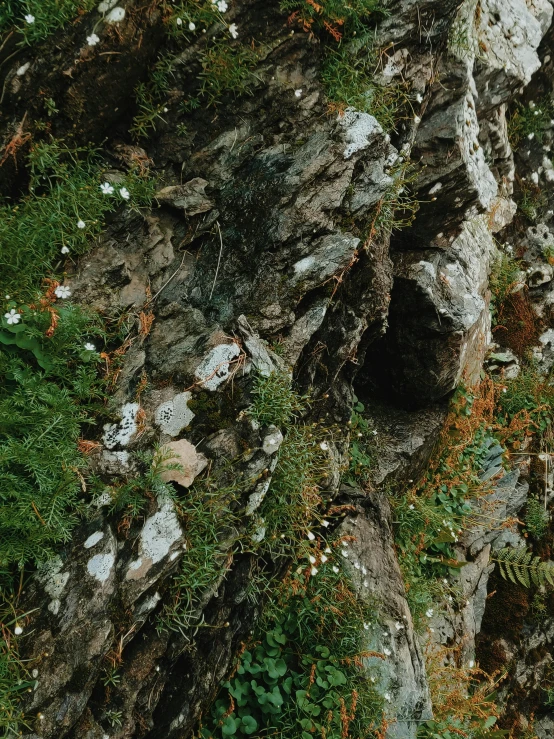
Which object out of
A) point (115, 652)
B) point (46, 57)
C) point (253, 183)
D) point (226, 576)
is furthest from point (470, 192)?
point (115, 652)

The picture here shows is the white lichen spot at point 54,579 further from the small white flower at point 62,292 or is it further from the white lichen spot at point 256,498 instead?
the small white flower at point 62,292

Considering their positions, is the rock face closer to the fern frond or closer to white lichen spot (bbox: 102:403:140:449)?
white lichen spot (bbox: 102:403:140:449)

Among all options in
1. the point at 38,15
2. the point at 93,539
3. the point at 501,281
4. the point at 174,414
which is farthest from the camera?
the point at 501,281

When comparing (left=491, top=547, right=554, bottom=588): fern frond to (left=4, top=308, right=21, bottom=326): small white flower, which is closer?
(left=4, top=308, right=21, bottom=326): small white flower

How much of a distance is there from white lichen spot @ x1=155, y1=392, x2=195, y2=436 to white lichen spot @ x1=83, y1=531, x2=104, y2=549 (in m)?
0.80

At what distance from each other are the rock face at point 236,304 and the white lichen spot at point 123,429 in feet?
0.05

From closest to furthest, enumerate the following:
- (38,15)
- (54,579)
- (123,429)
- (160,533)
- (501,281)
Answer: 1. (54,579)
2. (160,533)
3. (123,429)
4. (38,15)
5. (501,281)

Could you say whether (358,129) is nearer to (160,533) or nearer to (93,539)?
(160,533)

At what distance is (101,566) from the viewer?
3.41 metres

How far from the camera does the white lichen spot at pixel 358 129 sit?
4832 mm

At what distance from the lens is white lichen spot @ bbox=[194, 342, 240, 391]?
4.10m

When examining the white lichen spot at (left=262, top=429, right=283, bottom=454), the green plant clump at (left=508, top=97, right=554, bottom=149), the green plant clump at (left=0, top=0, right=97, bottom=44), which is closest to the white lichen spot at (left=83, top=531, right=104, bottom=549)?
the white lichen spot at (left=262, top=429, right=283, bottom=454)

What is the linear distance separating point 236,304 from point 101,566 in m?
2.19

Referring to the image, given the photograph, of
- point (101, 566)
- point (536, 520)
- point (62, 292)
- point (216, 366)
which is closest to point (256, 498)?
point (216, 366)
